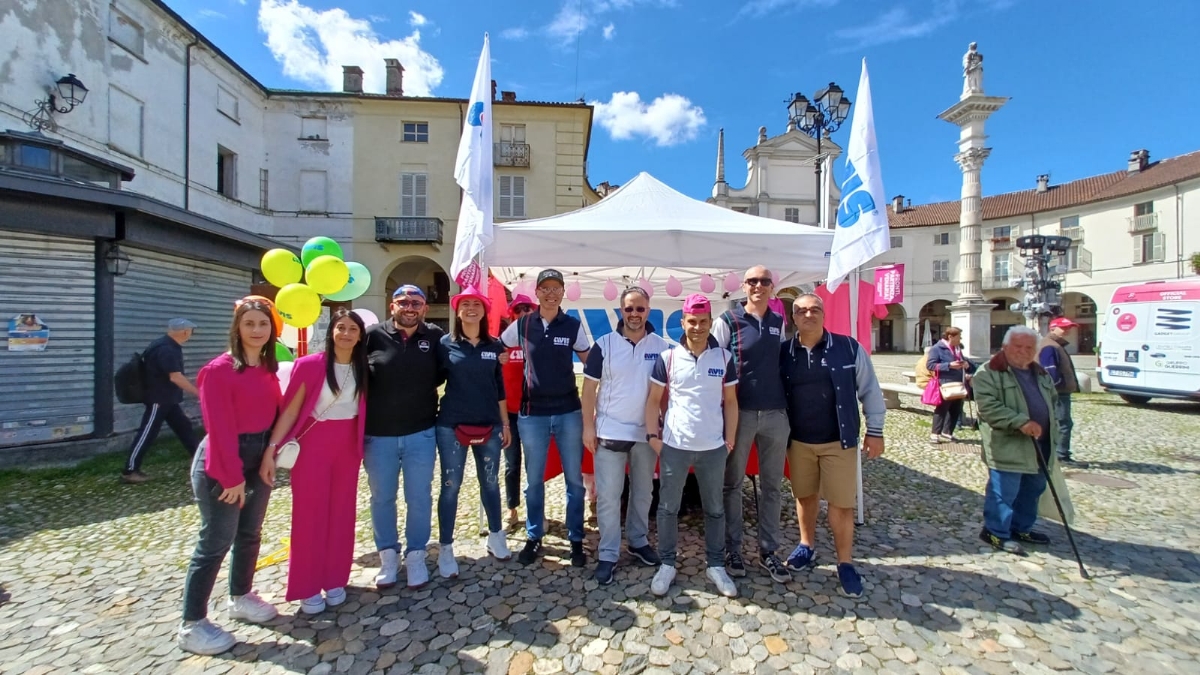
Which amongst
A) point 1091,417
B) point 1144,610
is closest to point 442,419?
point 1144,610

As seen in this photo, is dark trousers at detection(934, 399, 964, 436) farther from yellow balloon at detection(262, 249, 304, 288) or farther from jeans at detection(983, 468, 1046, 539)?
yellow balloon at detection(262, 249, 304, 288)

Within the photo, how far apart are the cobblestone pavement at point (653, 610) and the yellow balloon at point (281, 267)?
6.81ft

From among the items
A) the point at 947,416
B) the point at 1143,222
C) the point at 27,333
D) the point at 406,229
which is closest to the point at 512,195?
the point at 406,229

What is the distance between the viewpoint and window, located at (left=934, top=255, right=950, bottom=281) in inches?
1567

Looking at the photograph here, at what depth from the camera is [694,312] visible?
305cm

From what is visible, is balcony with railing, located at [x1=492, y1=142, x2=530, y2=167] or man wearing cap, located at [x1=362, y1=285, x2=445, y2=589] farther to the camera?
balcony with railing, located at [x1=492, y1=142, x2=530, y2=167]

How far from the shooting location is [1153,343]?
10109mm

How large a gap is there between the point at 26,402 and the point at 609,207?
7.66 meters

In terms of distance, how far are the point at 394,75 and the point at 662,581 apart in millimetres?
24539

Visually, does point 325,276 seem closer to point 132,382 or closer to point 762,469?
point 132,382

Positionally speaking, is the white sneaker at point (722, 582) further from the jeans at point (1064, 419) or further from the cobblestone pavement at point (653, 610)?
the jeans at point (1064, 419)

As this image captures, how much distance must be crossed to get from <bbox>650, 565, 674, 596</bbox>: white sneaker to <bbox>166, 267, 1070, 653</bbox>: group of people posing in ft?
0.03

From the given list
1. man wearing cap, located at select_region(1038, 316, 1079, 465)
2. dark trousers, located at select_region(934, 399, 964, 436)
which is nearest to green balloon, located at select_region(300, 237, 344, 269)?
man wearing cap, located at select_region(1038, 316, 1079, 465)

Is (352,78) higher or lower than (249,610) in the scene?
higher
